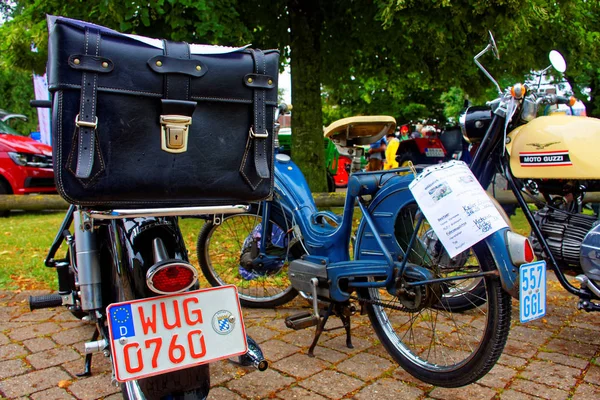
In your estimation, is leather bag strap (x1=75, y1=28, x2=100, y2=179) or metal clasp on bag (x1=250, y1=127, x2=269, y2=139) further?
metal clasp on bag (x1=250, y1=127, x2=269, y2=139)

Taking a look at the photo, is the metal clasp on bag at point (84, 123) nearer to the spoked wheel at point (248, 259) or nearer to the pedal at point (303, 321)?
the pedal at point (303, 321)

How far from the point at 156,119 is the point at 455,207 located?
128cm

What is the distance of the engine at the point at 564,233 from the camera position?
2.95 metres

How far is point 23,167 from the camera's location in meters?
8.62

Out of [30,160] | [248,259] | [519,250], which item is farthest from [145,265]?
[30,160]

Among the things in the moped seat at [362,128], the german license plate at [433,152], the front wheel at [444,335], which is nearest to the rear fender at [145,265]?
the front wheel at [444,335]

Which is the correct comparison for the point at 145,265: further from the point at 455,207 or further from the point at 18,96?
the point at 18,96

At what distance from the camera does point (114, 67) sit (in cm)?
167

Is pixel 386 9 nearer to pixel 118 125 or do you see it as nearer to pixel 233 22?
pixel 233 22

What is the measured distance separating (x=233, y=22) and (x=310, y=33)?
1.69m

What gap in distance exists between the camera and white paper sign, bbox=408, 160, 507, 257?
2.26m

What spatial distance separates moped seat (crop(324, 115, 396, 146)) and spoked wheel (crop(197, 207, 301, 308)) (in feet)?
2.42

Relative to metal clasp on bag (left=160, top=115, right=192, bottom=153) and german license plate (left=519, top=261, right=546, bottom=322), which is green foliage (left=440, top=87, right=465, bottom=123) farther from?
metal clasp on bag (left=160, top=115, right=192, bottom=153)

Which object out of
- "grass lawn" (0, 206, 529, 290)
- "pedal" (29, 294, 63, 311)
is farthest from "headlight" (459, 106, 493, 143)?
"grass lawn" (0, 206, 529, 290)
